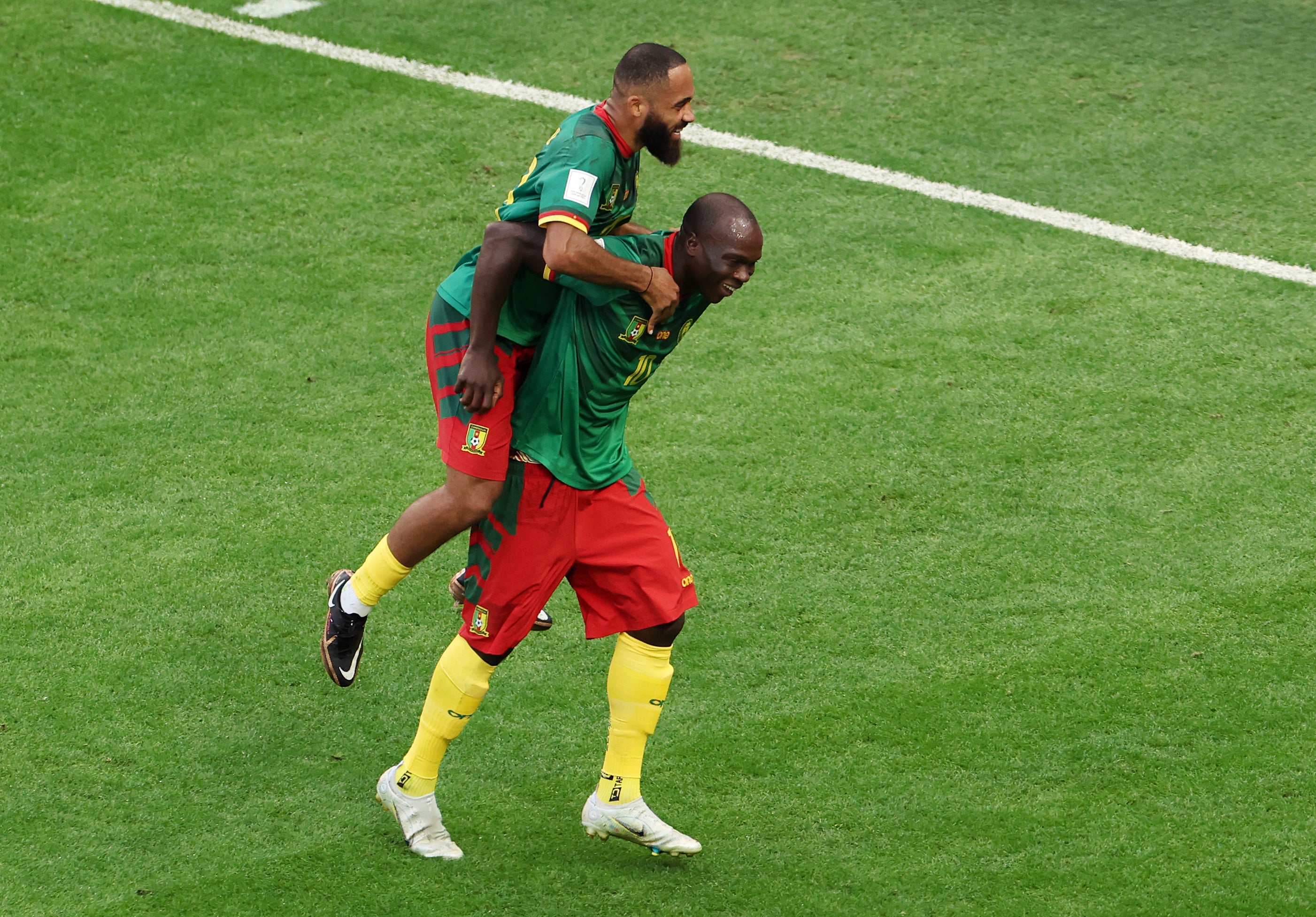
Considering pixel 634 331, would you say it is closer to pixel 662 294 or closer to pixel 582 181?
pixel 662 294

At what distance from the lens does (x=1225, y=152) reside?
896cm

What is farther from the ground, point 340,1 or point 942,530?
point 340,1

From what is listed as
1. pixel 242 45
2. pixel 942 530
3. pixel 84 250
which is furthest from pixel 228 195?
pixel 942 530

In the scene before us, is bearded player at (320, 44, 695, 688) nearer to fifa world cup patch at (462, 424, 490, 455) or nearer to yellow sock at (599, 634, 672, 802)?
fifa world cup patch at (462, 424, 490, 455)

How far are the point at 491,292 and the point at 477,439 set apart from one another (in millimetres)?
427

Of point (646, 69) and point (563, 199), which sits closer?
point (563, 199)

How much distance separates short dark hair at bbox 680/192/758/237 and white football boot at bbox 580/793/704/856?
168 centimetres

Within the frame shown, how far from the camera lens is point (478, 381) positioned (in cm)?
423

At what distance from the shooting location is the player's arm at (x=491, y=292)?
421 centimetres

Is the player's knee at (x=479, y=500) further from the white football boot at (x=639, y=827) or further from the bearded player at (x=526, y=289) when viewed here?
the white football boot at (x=639, y=827)

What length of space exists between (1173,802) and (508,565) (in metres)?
2.19

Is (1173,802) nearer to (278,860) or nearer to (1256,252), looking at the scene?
(278,860)

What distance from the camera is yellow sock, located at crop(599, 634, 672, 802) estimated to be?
4.48m

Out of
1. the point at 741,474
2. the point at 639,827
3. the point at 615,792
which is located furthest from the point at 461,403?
the point at 741,474
